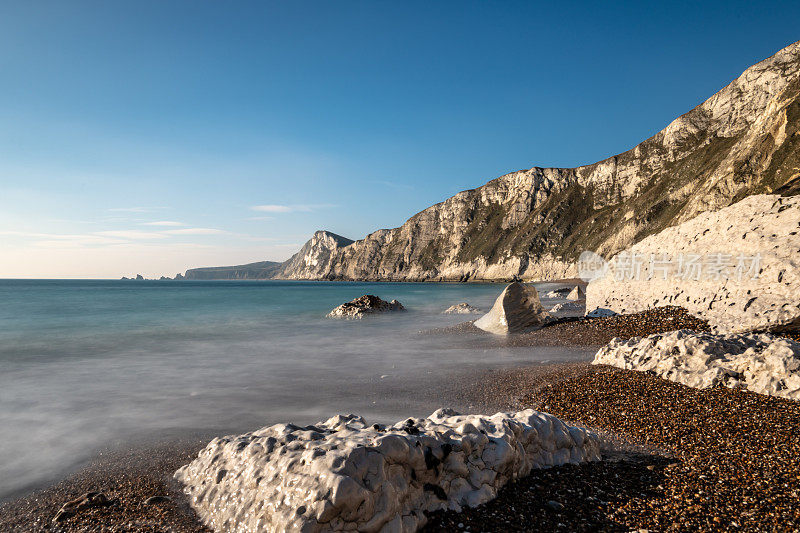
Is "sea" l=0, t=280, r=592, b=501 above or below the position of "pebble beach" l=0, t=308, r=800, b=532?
below

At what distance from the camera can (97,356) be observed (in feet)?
43.5

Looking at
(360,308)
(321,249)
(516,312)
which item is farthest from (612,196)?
(321,249)

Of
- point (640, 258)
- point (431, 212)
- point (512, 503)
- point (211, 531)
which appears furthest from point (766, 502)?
point (431, 212)

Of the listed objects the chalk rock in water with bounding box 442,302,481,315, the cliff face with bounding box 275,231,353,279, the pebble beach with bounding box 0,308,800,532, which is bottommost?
the chalk rock in water with bounding box 442,302,481,315

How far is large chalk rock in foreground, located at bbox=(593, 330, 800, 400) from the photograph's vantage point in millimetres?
6227

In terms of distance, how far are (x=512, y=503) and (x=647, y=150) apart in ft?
304

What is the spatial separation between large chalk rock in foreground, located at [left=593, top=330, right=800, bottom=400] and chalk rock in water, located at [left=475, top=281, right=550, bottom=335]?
19.1ft

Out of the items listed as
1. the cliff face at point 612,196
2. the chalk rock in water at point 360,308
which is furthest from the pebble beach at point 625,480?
the chalk rock in water at point 360,308

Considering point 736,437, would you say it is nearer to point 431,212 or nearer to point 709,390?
point 709,390

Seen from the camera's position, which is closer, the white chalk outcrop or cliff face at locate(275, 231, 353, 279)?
the white chalk outcrop

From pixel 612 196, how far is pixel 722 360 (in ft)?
291

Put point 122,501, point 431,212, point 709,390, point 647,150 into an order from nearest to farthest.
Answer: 1. point 122,501
2. point 709,390
3. point 647,150
4. point 431,212

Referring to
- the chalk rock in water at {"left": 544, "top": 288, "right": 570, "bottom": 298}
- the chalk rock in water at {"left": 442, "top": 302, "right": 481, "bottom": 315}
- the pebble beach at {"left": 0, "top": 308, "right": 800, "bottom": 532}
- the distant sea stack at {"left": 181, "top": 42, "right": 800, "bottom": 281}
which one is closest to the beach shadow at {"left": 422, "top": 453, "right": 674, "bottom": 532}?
the pebble beach at {"left": 0, "top": 308, "right": 800, "bottom": 532}

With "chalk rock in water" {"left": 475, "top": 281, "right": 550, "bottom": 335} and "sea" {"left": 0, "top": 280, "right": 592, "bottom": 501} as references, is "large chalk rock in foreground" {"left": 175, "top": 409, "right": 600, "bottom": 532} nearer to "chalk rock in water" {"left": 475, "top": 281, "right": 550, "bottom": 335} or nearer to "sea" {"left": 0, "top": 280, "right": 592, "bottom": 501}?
"sea" {"left": 0, "top": 280, "right": 592, "bottom": 501}
